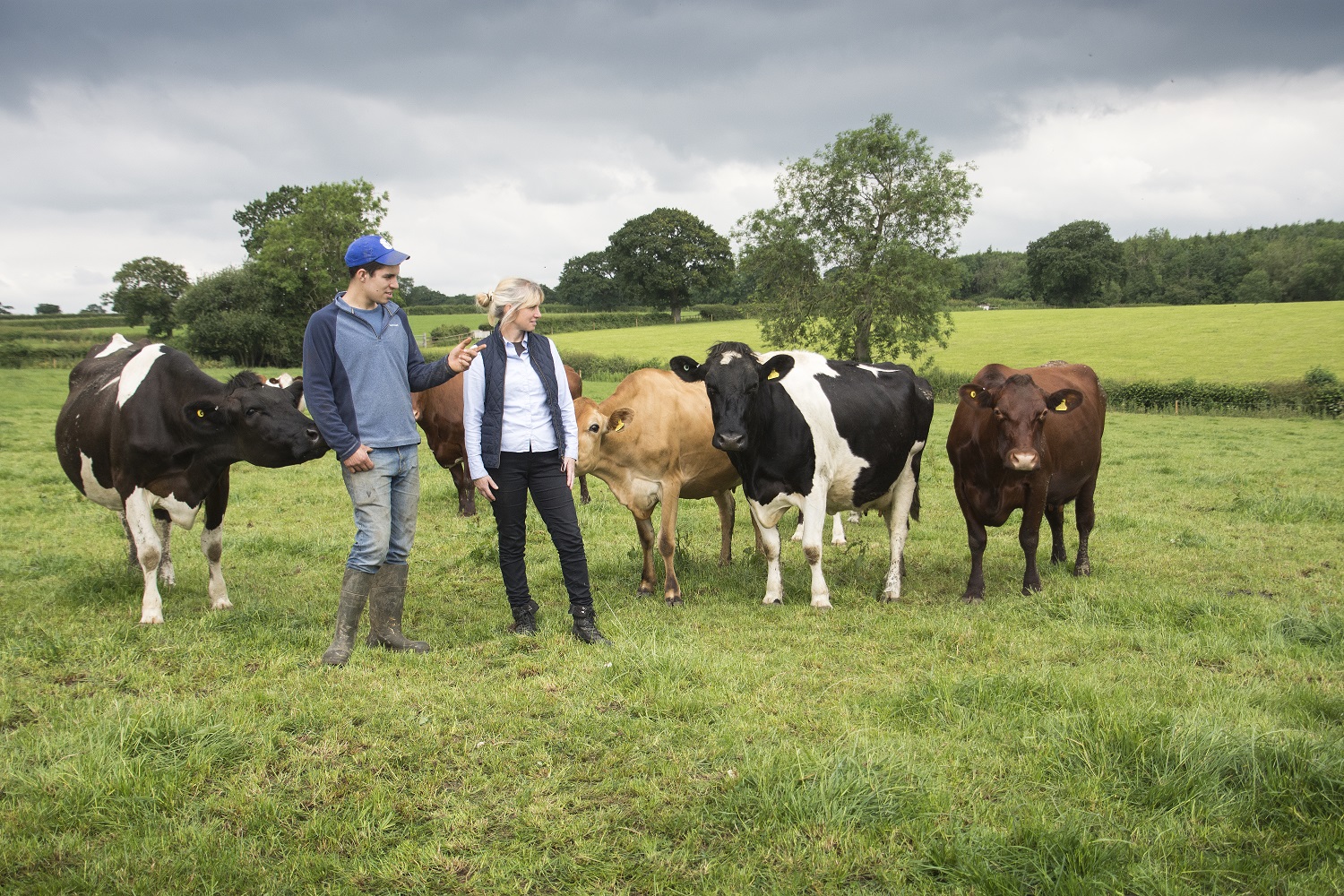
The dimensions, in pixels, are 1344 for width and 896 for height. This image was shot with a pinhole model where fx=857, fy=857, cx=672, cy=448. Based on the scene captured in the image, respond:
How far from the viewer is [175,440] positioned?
6734mm

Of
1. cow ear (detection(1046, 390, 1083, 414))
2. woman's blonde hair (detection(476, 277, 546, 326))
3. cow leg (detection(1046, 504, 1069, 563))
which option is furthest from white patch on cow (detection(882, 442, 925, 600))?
woman's blonde hair (detection(476, 277, 546, 326))

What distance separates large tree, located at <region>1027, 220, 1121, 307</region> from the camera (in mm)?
87438

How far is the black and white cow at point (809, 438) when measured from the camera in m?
7.38

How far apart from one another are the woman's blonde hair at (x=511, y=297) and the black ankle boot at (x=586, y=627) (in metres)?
2.08

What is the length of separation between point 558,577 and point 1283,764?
19.3 ft

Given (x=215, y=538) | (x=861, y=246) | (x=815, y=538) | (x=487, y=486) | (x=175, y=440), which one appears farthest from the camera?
(x=861, y=246)

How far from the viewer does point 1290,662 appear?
5531mm

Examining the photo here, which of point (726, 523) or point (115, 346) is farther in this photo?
point (726, 523)

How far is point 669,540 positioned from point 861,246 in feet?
119

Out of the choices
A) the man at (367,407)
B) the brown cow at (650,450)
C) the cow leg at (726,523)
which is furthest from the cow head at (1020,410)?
the man at (367,407)

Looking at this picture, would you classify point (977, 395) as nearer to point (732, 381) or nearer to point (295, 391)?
point (732, 381)

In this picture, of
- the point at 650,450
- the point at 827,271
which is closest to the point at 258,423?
the point at 650,450

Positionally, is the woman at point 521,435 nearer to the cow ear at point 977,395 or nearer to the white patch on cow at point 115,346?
the cow ear at point 977,395

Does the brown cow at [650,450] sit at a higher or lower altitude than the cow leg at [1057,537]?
higher
